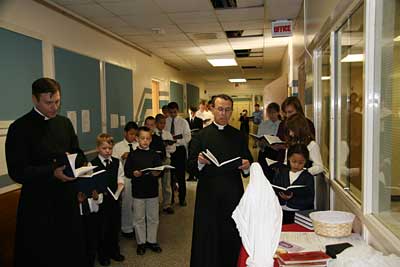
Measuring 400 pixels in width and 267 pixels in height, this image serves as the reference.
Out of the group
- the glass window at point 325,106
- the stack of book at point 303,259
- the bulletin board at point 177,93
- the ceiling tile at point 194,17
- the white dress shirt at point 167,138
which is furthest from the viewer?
the bulletin board at point 177,93

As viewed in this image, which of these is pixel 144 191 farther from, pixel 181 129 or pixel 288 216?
pixel 181 129

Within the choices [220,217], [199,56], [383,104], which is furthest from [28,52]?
[199,56]

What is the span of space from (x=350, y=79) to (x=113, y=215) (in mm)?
2457

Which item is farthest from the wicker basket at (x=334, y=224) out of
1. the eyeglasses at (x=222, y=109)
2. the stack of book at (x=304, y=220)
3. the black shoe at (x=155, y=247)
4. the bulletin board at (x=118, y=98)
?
the bulletin board at (x=118, y=98)

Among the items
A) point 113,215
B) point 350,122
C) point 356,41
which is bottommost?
point 113,215

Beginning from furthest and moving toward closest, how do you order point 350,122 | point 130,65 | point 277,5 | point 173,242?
1. point 130,65
2. point 277,5
3. point 173,242
4. point 350,122

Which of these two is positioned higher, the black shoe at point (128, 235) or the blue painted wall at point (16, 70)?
the blue painted wall at point (16, 70)

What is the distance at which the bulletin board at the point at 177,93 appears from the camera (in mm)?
9586

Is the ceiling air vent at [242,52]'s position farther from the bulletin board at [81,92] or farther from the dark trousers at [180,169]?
the bulletin board at [81,92]

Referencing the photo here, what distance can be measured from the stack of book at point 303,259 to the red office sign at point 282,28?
4.06 m

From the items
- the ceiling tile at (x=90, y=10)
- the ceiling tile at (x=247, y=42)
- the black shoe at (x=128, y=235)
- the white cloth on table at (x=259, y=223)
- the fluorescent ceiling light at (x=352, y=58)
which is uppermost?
the ceiling tile at (x=247, y=42)

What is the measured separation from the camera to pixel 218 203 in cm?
281

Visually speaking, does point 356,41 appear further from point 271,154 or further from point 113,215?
point 113,215

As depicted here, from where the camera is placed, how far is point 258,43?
268 inches
